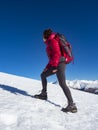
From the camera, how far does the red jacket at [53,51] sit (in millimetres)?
8523

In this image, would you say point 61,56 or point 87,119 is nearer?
point 87,119

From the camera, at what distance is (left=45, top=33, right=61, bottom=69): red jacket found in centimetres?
852

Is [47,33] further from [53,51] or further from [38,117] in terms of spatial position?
[38,117]

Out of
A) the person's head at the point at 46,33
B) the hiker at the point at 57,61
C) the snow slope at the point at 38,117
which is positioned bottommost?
the snow slope at the point at 38,117

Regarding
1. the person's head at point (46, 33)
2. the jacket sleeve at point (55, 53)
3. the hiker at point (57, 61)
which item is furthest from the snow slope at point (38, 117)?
the person's head at point (46, 33)

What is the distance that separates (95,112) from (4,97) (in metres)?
3.50

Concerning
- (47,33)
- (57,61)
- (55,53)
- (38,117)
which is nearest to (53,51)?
(55,53)

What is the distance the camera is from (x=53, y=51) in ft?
28.1

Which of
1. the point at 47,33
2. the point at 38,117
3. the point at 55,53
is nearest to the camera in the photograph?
the point at 38,117

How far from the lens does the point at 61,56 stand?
864cm

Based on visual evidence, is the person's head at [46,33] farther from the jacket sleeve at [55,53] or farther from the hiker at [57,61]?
the jacket sleeve at [55,53]

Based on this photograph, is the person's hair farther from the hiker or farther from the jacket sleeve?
the jacket sleeve

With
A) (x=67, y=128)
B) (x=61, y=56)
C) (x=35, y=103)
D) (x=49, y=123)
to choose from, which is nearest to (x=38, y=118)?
(x=49, y=123)

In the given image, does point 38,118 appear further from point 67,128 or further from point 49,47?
point 49,47
